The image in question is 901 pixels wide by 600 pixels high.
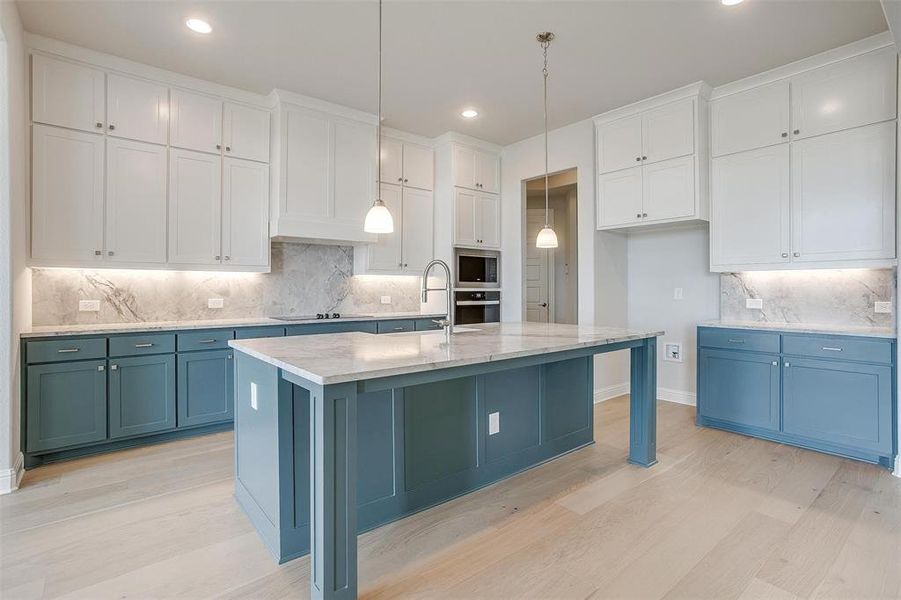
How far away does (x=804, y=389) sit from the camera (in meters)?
3.38

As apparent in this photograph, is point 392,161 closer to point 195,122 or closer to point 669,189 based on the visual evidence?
point 195,122

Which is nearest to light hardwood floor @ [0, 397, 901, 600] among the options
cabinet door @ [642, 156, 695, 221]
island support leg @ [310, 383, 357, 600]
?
island support leg @ [310, 383, 357, 600]

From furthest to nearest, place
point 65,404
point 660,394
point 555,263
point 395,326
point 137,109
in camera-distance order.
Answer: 1. point 555,263
2. point 660,394
3. point 395,326
4. point 137,109
5. point 65,404

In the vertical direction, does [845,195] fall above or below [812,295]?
above

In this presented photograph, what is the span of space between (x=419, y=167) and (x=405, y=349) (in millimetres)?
3485

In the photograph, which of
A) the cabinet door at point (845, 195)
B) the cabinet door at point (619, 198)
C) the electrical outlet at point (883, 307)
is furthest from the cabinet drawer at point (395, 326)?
the electrical outlet at point (883, 307)

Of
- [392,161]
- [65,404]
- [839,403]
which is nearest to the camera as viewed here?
[65,404]

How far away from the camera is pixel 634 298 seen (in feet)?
16.7

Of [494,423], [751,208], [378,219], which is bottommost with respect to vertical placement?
[494,423]

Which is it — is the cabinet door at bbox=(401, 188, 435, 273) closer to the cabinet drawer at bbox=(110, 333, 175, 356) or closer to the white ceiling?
the white ceiling

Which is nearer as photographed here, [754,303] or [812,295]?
[812,295]

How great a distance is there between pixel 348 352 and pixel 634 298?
12.7 feet

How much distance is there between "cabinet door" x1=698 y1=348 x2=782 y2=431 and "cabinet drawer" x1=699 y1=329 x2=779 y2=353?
48mm

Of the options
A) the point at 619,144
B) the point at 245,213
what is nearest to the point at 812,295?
the point at 619,144
